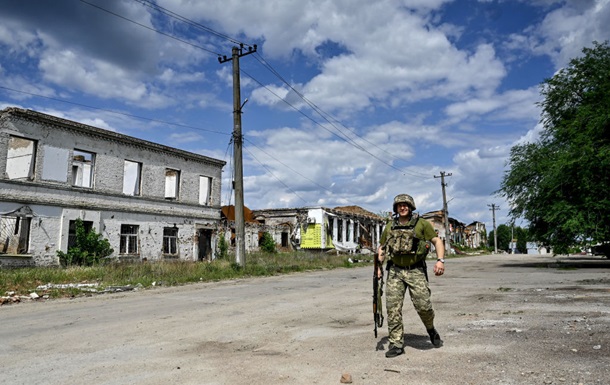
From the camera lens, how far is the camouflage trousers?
4688 mm

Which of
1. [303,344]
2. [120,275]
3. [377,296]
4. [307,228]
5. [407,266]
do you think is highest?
[307,228]

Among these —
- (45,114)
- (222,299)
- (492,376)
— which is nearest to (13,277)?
(222,299)

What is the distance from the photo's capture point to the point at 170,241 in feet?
85.8

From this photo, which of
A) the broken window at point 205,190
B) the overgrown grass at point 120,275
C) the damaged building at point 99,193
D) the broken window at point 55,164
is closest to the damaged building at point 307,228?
the broken window at point 205,190

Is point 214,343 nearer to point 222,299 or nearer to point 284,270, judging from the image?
point 222,299

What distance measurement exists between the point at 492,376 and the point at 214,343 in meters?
3.30

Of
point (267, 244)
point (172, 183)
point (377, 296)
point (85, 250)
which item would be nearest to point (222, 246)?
point (172, 183)

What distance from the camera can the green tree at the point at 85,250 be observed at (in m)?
20.2

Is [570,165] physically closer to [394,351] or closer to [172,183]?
[394,351]

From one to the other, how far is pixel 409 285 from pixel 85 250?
2005 centimetres

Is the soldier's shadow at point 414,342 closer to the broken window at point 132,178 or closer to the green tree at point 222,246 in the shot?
the broken window at point 132,178

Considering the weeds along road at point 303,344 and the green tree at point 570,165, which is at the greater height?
the green tree at point 570,165

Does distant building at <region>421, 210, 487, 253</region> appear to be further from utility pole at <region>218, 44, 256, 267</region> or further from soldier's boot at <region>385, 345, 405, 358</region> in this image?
soldier's boot at <region>385, 345, 405, 358</region>

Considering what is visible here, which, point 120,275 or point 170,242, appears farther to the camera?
point 170,242
